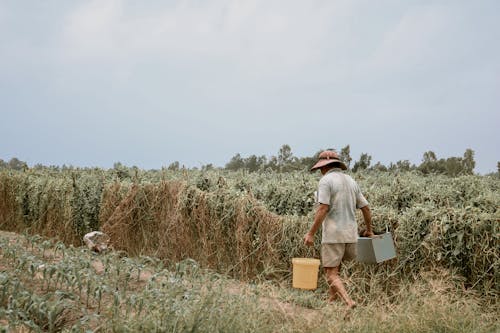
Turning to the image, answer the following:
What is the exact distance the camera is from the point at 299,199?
8.82 metres

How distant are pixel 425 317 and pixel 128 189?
6786mm

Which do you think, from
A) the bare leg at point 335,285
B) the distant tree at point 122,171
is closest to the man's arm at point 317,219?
the bare leg at point 335,285

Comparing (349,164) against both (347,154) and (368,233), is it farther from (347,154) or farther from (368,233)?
(368,233)

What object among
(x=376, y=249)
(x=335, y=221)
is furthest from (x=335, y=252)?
(x=376, y=249)

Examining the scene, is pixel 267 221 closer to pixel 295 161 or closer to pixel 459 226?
pixel 459 226

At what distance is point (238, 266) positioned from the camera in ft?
27.8

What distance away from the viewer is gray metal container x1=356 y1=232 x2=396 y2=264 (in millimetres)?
6525

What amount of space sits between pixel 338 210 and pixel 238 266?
2540mm

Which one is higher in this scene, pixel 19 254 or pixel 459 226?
pixel 459 226

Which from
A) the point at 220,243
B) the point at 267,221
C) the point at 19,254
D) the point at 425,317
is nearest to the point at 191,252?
the point at 220,243

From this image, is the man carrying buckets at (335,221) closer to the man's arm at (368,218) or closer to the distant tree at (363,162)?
the man's arm at (368,218)

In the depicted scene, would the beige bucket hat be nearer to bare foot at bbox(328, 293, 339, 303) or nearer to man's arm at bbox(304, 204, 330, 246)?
man's arm at bbox(304, 204, 330, 246)

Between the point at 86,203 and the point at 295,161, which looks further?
the point at 295,161

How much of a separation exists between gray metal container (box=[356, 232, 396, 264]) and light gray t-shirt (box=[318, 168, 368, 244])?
0.15m
